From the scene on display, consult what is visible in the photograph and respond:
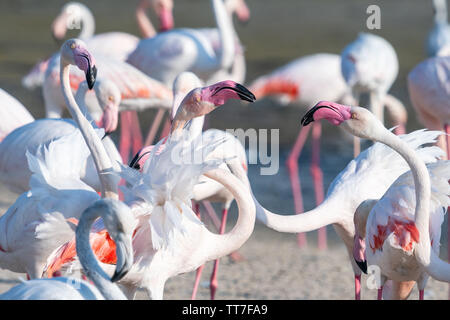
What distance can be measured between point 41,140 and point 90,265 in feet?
7.16

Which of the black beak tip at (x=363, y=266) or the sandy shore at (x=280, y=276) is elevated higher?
the black beak tip at (x=363, y=266)

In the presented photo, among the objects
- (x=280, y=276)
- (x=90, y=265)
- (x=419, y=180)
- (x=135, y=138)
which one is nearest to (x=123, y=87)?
(x=135, y=138)

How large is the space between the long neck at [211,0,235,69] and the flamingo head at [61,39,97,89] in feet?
10.8

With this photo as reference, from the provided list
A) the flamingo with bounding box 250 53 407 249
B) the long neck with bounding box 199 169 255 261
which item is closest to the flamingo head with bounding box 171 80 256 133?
the long neck with bounding box 199 169 255 261

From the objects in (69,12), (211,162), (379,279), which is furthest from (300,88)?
(211,162)

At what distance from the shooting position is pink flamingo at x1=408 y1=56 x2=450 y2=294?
6320 mm

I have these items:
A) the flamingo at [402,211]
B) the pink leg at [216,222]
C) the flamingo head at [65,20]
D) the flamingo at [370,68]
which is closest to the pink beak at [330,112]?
the flamingo at [402,211]

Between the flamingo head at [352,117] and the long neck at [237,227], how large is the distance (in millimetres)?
472

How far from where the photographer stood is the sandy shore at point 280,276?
226 inches

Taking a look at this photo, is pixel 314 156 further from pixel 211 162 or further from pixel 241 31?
pixel 241 31

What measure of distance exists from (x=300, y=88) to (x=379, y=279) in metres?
3.67

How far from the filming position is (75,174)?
4441mm

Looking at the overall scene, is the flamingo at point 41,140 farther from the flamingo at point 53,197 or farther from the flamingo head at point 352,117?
the flamingo head at point 352,117

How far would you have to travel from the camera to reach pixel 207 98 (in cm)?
417
